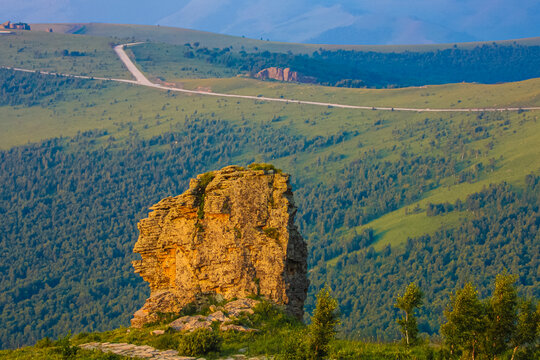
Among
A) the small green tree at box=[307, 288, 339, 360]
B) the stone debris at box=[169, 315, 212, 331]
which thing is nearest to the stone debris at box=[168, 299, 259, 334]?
the stone debris at box=[169, 315, 212, 331]

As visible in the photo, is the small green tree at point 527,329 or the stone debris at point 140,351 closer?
the stone debris at point 140,351

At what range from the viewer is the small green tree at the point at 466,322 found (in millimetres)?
28750

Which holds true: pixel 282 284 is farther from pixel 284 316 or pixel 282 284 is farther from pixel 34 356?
pixel 34 356

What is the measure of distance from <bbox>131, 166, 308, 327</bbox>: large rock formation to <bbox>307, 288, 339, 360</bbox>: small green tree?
26.6ft

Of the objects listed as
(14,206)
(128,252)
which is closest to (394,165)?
(128,252)

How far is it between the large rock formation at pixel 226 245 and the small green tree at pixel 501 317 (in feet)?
33.9

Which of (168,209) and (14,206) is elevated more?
(168,209)

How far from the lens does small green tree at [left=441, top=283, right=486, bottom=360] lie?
28.8 m

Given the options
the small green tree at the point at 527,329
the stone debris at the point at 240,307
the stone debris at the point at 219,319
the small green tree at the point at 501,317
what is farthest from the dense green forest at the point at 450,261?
the small green tree at the point at 501,317

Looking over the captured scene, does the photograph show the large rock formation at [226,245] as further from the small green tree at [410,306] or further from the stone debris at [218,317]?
the small green tree at [410,306]

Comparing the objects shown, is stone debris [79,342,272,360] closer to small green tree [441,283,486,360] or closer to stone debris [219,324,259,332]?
stone debris [219,324,259,332]

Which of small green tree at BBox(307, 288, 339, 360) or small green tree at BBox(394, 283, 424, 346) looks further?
small green tree at BBox(394, 283, 424, 346)

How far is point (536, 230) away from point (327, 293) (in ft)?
396

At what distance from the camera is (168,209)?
39062 mm
